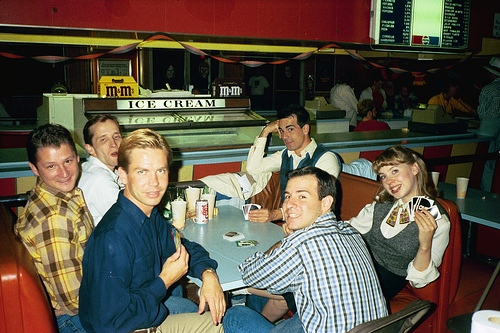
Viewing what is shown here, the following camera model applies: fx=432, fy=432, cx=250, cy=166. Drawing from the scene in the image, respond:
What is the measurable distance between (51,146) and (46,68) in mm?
11510

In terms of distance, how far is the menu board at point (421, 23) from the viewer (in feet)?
19.4

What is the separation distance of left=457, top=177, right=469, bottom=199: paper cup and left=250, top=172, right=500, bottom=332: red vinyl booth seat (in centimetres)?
55

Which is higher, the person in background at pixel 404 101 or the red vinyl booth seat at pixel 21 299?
the person in background at pixel 404 101

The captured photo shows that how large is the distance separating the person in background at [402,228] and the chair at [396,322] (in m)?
0.67

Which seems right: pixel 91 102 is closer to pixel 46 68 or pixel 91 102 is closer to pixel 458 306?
pixel 458 306

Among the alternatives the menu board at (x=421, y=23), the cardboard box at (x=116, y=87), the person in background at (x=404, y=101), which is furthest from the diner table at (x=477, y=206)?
the person in background at (x=404, y=101)

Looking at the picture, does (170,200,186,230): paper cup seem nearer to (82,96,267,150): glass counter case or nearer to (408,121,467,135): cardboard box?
(82,96,267,150): glass counter case

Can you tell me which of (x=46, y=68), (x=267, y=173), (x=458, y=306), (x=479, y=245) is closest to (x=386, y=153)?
(x=458, y=306)

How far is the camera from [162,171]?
177 centimetres

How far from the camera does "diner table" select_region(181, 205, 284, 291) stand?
83.7 inches

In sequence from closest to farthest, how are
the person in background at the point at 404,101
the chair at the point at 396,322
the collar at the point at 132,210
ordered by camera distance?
the chair at the point at 396,322 < the collar at the point at 132,210 < the person in background at the point at 404,101

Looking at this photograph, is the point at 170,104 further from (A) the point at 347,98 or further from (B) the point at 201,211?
(A) the point at 347,98

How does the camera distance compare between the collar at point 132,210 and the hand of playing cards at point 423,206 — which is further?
the hand of playing cards at point 423,206

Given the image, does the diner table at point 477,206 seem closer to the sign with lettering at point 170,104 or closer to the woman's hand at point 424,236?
the woman's hand at point 424,236
